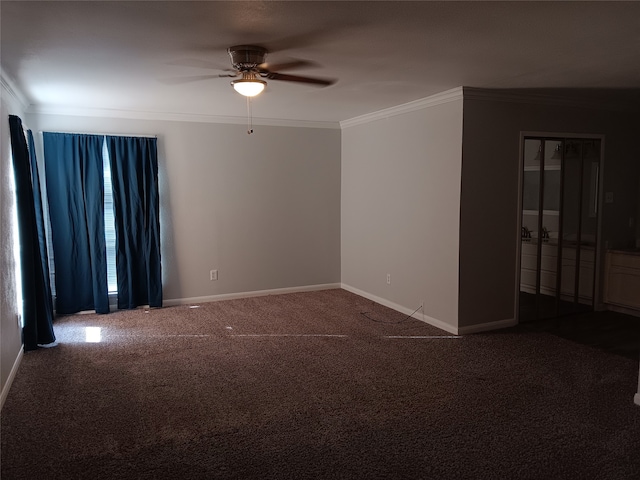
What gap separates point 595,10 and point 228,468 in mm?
2950

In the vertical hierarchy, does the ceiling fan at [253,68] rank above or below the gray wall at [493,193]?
above

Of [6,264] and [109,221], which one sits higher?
[109,221]

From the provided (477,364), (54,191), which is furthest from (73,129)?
(477,364)

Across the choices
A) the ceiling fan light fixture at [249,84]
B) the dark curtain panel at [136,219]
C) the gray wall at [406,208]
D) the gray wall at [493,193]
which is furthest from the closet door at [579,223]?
the dark curtain panel at [136,219]

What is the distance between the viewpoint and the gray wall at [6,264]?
11.8 ft

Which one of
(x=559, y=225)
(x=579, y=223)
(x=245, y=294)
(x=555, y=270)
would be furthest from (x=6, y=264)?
(x=579, y=223)

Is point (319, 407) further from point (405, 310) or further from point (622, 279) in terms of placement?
point (622, 279)

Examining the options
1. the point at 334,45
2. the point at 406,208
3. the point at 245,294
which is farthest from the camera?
the point at 245,294

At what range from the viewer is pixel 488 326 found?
5000mm

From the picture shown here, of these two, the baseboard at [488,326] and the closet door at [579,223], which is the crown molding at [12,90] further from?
the closet door at [579,223]

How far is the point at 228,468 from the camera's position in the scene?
8.56ft

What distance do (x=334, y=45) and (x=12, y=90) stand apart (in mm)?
2974

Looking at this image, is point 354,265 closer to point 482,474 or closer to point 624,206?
point 624,206

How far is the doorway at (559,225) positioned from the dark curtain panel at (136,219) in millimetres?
4079
